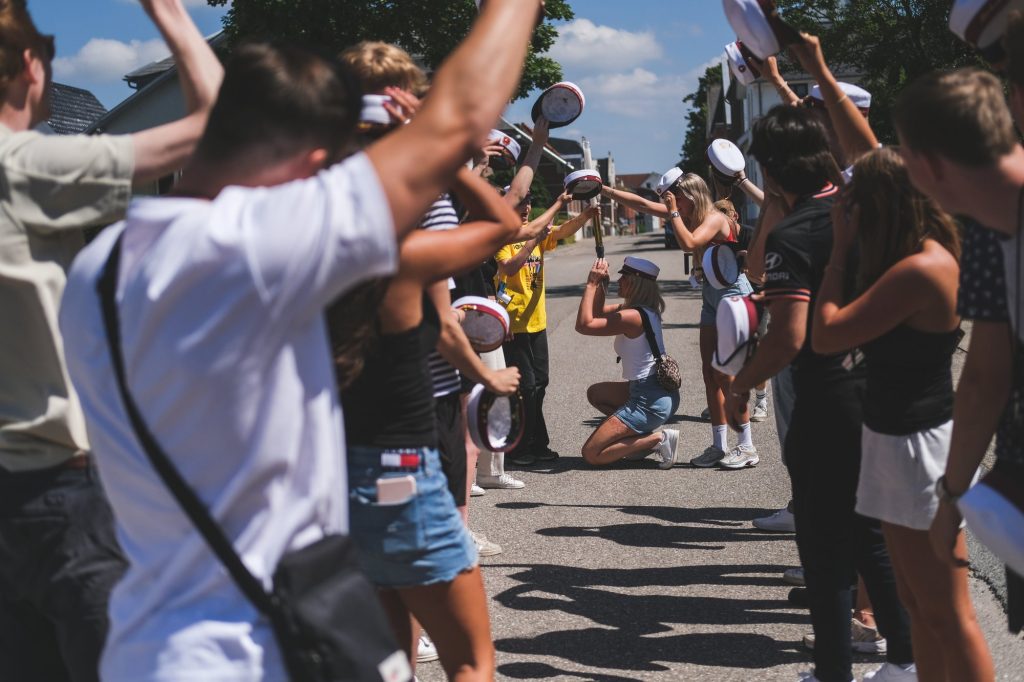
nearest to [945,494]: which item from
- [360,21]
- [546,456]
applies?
[546,456]

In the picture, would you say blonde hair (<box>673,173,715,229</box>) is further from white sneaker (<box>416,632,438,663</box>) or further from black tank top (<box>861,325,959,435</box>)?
black tank top (<box>861,325,959,435</box>)

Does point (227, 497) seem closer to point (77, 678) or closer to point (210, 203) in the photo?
point (210, 203)

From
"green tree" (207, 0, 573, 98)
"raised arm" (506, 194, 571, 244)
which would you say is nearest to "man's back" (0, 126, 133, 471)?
"raised arm" (506, 194, 571, 244)

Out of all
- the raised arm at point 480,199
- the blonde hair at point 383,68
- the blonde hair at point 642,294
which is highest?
the blonde hair at point 383,68

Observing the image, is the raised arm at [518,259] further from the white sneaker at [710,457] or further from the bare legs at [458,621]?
the bare legs at [458,621]

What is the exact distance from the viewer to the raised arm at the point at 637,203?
782 centimetres

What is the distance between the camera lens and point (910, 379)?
3273mm

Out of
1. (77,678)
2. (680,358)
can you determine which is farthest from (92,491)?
(680,358)

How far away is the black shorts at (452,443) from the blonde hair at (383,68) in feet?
3.54

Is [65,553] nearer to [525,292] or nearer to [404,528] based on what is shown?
[404,528]

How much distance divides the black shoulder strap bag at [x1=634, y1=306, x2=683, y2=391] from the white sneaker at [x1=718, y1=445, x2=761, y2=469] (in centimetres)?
68

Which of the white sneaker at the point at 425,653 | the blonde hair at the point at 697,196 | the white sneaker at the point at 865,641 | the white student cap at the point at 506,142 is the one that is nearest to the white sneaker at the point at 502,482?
the blonde hair at the point at 697,196

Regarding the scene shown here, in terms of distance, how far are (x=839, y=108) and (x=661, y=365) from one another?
162 inches

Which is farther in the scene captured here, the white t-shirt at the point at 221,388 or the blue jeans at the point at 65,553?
the blue jeans at the point at 65,553
